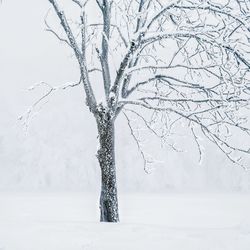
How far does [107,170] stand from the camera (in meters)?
10.1

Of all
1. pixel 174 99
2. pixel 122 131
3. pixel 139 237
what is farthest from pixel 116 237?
pixel 122 131

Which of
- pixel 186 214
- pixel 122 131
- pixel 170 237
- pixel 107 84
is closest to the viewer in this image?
pixel 170 237

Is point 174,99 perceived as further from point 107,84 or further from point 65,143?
point 65,143

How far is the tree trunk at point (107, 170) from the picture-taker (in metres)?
10.0

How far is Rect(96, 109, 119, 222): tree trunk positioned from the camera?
10016 mm

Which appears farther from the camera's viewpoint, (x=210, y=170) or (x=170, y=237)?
(x=210, y=170)

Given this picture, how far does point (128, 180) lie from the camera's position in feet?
194

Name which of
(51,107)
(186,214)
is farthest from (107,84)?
(51,107)

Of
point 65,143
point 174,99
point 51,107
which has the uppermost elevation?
point 51,107

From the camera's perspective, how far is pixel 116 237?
24.4ft

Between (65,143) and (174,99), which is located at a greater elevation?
(65,143)

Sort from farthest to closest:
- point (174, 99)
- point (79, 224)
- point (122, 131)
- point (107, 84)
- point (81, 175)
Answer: point (81, 175) < point (122, 131) < point (107, 84) < point (174, 99) < point (79, 224)

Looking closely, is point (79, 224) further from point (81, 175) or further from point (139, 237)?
point (81, 175)

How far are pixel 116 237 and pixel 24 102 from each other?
207ft
